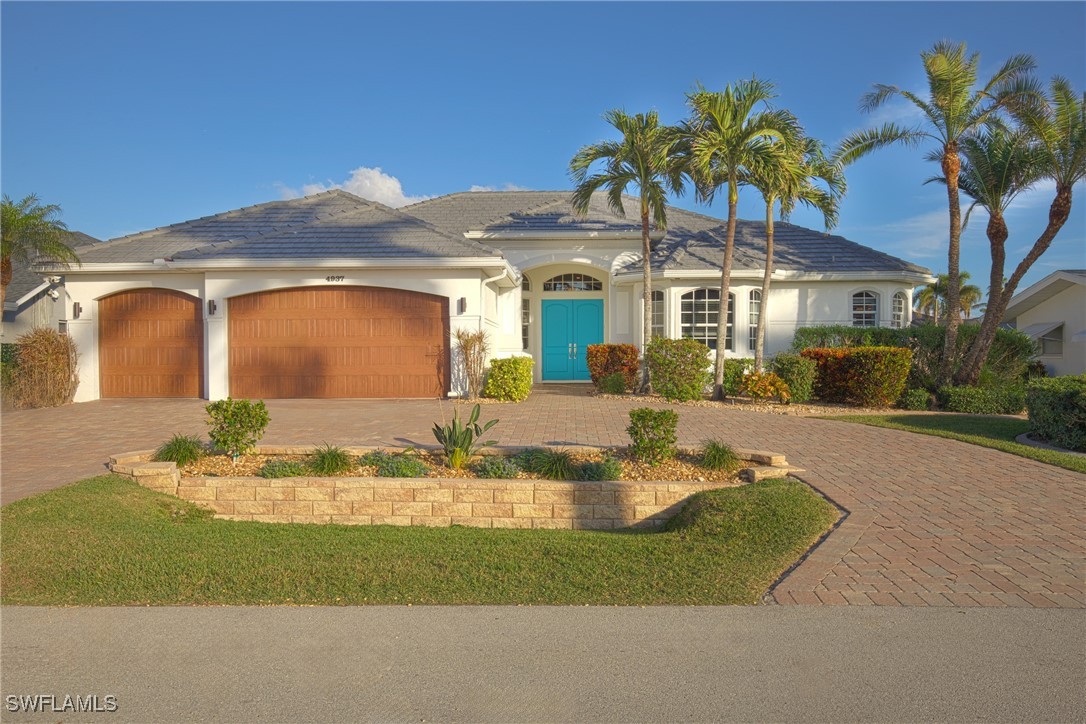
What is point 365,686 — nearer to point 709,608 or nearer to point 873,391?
point 709,608

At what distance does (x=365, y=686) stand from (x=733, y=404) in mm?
12463

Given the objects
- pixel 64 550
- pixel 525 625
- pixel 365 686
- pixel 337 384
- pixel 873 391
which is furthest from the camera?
pixel 337 384

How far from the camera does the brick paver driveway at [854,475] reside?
17.0ft

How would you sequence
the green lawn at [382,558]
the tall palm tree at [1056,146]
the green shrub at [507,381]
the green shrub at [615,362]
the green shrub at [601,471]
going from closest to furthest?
1. the green lawn at [382,558]
2. the green shrub at [601,471]
3. the tall palm tree at [1056,146]
4. the green shrub at [507,381]
5. the green shrub at [615,362]

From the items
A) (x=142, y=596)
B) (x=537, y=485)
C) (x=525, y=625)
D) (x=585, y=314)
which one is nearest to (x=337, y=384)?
(x=585, y=314)

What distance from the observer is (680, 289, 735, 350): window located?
731 inches

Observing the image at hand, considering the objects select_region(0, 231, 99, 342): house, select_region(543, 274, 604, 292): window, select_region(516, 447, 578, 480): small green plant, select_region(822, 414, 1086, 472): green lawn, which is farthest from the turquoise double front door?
select_region(516, 447, 578, 480): small green plant

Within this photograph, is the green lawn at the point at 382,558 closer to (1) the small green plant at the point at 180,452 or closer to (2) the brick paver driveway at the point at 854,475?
(2) the brick paver driveway at the point at 854,475

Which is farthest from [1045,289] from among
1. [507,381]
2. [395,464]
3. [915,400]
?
[395,464]

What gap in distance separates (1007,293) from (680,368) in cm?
654

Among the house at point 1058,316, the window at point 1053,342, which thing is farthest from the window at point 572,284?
the window at point 1053,342

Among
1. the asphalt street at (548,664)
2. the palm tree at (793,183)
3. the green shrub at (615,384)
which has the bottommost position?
the asphalt street at (548,664)

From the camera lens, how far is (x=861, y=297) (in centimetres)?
1928

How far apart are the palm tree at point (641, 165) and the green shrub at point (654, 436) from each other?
7890 millimetres
